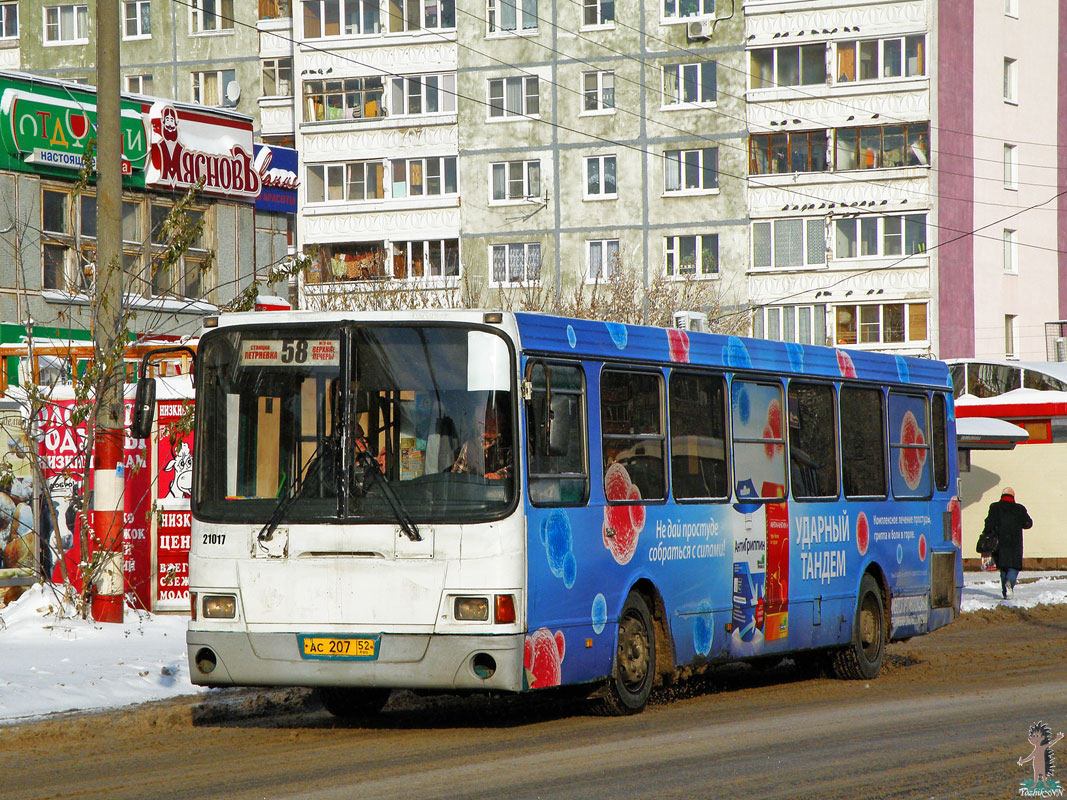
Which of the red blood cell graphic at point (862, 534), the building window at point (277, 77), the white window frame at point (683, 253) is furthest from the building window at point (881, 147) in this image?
the red blood cell graphic at point (862, 534)

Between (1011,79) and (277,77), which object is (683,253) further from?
(277,77)

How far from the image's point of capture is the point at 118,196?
658 inches

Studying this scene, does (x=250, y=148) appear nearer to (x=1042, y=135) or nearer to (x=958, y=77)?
(x=958, y=77)

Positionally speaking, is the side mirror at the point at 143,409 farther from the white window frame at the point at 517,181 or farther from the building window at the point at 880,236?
the white window frame at the point at 517,181

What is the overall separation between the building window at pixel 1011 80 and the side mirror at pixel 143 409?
55.1 metres

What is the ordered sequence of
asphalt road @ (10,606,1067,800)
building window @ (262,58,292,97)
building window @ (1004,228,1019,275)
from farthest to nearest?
building window @ (262,58,292,97), building window @ (1004,228,1019,275), asphalt road @ (10,606,1067,800)

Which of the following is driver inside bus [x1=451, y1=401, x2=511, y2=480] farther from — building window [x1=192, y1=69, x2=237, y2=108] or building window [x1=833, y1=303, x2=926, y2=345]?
building window [x1=192, y1=69, x2=237, y2=108]

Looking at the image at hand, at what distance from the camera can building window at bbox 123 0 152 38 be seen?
2827 inches

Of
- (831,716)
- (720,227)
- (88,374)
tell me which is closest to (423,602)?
(831,716)

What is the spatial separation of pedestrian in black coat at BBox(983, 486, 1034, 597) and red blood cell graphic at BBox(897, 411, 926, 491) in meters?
10.7

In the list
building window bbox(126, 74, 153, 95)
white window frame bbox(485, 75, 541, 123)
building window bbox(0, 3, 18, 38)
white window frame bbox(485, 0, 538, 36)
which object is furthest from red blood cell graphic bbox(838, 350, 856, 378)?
building window bbox(0, 3, 18, 38)

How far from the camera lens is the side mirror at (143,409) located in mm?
11641

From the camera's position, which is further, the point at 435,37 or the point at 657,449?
the point at 435,37

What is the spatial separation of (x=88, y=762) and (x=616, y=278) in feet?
150
